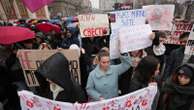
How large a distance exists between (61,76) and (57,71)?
7 centimetres

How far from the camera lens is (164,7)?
4.47 metres

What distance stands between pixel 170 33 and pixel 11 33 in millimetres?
3011

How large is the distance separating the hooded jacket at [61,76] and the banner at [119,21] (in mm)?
1008

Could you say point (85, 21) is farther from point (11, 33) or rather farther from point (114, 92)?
point (114, 92)

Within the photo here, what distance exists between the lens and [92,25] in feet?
14.7

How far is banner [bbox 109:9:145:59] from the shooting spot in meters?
3.60

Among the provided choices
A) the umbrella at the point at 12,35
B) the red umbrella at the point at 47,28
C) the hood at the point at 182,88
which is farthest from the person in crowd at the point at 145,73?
the red umbrella at the point at 47,28

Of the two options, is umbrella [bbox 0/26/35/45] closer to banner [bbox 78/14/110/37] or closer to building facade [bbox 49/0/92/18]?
banner [bbox 78/14/110/37]

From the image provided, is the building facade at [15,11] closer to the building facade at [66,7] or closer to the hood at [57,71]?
the building facade at [66,7]

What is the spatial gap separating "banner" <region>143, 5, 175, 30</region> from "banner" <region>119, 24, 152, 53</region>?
2.95 feet

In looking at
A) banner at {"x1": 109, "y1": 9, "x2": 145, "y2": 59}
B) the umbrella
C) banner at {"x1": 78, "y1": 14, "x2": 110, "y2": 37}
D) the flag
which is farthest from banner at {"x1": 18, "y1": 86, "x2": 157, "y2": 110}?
the flag

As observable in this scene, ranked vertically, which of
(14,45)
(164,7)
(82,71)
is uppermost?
(164,7)

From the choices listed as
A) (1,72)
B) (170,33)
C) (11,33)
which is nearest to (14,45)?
(11,33)

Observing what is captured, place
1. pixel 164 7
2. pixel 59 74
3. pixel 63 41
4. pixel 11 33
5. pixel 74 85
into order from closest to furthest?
pixel 59 74 → pixel 74 85 → pixel 11 33 → pixel 164 7 → pixel 63 41
